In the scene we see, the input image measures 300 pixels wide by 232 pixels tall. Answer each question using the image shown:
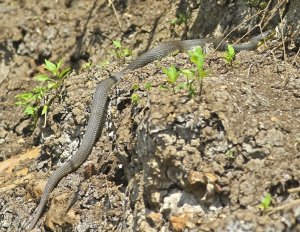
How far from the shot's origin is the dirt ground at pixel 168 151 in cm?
449

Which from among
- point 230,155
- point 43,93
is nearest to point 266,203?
point 230,155

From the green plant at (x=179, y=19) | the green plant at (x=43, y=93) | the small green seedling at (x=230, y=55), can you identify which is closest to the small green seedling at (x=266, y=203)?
the small green seedling at (x=230, y=55)

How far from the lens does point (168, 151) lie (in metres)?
4.82

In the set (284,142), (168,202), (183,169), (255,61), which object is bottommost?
(168,202)

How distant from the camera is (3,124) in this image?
878 cm

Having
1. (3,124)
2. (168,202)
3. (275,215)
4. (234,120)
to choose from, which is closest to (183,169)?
(168,202)

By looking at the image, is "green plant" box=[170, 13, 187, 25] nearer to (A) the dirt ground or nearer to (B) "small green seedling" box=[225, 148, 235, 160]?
(A) the dirt ground

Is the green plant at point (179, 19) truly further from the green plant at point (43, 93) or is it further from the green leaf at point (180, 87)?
the green leaf at point (180, 87)

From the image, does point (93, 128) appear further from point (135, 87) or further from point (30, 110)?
point (30, 110)

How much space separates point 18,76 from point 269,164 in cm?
Answer: 624

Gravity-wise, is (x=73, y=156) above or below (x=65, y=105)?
below

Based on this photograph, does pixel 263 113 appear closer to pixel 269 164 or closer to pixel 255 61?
pixel 269 164

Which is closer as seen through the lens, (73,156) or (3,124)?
(73,156)

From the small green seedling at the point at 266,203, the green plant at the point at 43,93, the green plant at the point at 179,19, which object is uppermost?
the green plant at the point at 179,19
